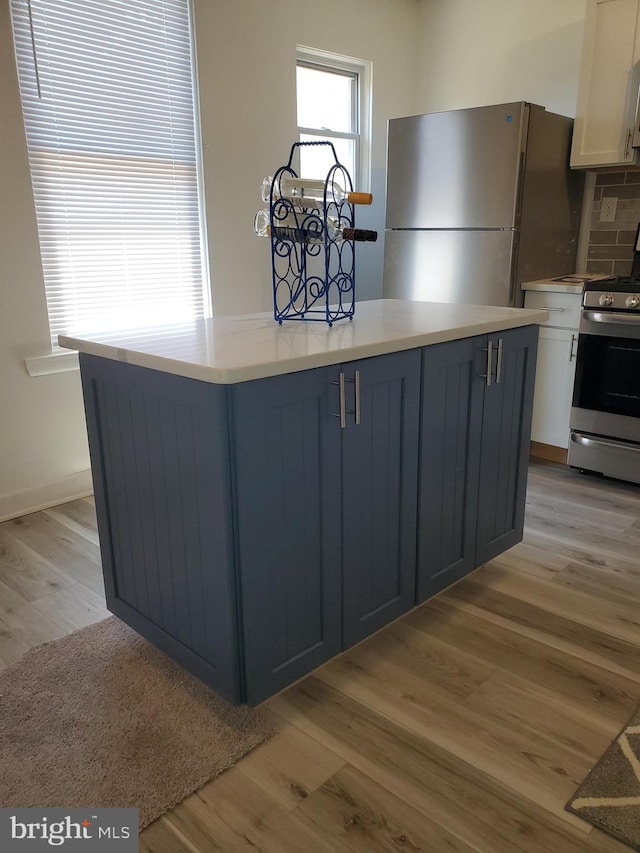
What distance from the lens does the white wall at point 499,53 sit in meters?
3.80

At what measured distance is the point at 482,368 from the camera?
213 cm

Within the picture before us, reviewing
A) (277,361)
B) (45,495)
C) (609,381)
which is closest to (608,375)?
(609,381)

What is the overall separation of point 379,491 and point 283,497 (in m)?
0.37

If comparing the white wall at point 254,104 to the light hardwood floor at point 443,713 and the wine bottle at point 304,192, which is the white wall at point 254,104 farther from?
the wine bottle at point 304,192

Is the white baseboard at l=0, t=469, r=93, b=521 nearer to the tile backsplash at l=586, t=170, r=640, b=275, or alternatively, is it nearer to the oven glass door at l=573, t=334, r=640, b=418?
the oven glass door at l=573, t=334, r=640, b=418

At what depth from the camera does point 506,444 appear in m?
2.37

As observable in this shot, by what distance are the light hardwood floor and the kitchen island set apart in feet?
0.48

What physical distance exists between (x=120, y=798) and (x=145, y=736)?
20cm

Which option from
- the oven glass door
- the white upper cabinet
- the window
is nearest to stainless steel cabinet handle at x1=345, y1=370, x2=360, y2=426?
the oven glass door

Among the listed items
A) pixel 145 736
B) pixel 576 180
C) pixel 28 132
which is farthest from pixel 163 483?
pixel 576 180

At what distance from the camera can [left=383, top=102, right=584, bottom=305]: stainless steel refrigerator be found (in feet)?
11.2

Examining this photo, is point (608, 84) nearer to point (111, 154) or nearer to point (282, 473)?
point (111, 154)

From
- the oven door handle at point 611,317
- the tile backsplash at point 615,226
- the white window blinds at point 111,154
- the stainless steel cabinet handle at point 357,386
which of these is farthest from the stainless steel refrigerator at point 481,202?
the stainless steel cabinet handle at point 357,386

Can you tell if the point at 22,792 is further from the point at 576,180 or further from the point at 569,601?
the point at 576,180
